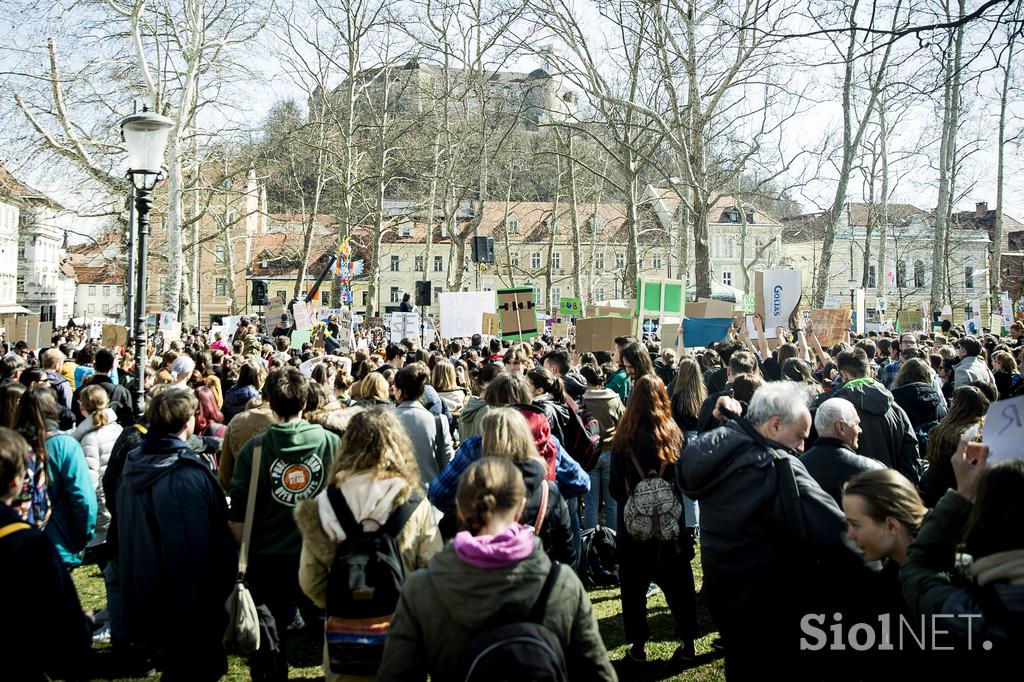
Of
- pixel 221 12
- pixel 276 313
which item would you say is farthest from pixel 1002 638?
pixel 221 12

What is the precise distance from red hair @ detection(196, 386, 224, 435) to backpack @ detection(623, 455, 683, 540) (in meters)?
3.85

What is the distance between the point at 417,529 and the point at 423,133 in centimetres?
3785

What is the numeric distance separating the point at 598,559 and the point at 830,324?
25.5 ft

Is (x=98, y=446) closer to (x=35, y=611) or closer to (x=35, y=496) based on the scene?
(x=35, y=496)

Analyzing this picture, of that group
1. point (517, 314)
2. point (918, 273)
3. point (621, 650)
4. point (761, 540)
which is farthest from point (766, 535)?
point (918, 273)

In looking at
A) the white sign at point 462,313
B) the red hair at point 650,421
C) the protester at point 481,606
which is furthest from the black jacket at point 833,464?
the white sign at point 462,313

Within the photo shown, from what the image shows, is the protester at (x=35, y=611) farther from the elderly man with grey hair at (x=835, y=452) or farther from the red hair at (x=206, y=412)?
the red hair at (x=206, y=412)

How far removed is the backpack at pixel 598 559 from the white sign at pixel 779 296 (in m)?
5.91

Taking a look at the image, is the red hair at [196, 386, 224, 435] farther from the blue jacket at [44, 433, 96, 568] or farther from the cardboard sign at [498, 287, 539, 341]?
the cardboard sign at [498, 287, 539, 341]

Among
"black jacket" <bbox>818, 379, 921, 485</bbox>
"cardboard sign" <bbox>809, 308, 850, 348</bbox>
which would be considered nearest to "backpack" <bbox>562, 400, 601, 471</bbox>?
"black jacket" <bbox>818, 379, 921, 485</bbox>

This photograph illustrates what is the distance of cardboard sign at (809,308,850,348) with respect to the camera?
43.7 feet

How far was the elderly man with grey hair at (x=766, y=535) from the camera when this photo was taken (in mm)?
3926

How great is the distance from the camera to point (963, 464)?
11.0 feet

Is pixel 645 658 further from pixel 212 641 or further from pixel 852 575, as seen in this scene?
pixel 212 641
